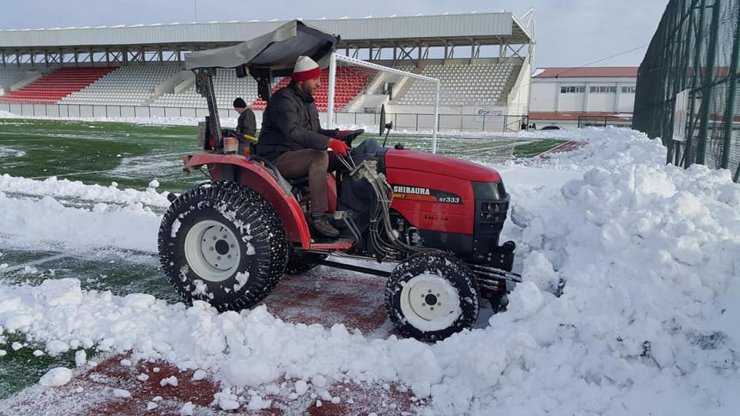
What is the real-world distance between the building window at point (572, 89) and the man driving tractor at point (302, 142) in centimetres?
5656

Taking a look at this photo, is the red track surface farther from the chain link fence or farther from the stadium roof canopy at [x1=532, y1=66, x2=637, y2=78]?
the stadium roof canopy at [x1=532, y1=66, x2=637, y2=78]

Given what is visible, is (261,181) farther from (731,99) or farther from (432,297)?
(731,99)

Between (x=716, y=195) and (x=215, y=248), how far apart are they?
3676 millimetres

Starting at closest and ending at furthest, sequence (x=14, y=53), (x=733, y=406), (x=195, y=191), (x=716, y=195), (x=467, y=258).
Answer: (x=733, y=406) < (x=467, y=258) < (x=195, y=191) < (x=716, y=195) < (x=14, y=53)

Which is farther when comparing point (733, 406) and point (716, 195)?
point (716, 195)

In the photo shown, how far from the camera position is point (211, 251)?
156 inches

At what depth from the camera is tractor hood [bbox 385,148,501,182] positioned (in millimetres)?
3520

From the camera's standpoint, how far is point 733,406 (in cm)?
234

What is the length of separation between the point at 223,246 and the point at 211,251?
4.1 inches

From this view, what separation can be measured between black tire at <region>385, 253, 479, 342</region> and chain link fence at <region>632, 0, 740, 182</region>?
144 inches

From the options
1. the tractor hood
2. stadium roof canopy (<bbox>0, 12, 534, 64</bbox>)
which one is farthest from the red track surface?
stadium roof canopy (<bbox>0, 12, 534, 64</bbox>)

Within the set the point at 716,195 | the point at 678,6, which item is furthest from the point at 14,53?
the point at 716,195

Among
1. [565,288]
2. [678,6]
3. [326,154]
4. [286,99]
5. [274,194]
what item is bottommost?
[565,288]

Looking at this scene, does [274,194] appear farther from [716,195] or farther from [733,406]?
[716,195]
